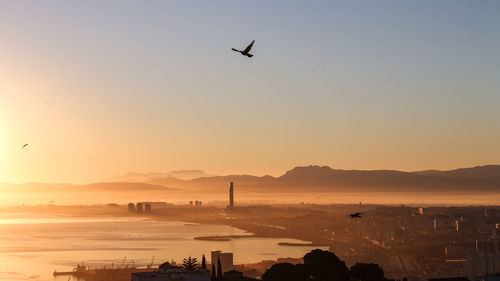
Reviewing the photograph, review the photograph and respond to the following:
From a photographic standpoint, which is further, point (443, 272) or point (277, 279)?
point (443, 272)

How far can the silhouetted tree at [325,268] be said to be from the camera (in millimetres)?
42906

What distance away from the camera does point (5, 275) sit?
382 ft

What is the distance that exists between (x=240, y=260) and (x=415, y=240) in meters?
69.7

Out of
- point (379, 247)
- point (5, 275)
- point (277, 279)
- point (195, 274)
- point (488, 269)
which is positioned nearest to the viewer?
point (277, 279)

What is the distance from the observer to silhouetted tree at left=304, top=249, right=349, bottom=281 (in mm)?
42906

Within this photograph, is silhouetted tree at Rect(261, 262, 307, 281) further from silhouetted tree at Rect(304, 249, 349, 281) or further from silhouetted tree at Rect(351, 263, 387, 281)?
silhouetted tree at Rect(351, 263, 387, 281)

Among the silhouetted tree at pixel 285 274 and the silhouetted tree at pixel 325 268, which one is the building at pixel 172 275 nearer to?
the silhouetted tree at pixel 285 274

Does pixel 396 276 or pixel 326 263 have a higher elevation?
pixel 326 263

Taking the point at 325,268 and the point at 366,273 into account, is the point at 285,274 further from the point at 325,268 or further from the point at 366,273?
the point at 366,273

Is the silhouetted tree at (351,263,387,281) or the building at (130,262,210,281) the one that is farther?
the building at (130,262,210,281)

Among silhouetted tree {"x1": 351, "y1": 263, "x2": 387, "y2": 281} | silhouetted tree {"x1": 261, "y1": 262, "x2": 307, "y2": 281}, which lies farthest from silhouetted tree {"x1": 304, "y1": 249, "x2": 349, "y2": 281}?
silhouetted tree {"x1": 261, "y1": 262, "x2": 307, "y2": 281}

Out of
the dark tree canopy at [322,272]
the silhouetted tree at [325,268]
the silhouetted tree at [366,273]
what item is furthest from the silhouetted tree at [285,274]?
the silhouetted tree at [366,273]

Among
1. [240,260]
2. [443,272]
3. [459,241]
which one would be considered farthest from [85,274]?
[459,241]

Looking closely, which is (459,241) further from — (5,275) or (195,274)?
(195,274)
